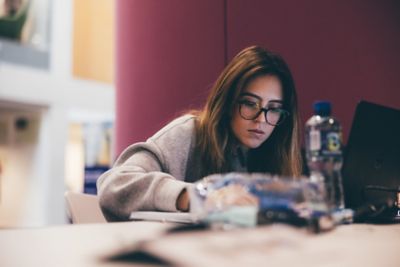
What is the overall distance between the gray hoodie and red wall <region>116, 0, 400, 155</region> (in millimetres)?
791

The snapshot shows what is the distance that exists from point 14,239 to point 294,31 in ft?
6.68

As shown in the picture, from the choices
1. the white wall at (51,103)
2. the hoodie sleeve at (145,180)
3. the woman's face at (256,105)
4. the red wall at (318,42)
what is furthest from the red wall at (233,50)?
the white wall at (51,103)

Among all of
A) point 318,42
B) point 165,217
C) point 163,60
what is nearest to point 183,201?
point 165,217

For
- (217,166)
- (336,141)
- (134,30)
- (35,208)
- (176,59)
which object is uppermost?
(134,30)

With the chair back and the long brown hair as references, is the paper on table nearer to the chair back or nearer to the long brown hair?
the chair back

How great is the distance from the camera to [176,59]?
251 cm

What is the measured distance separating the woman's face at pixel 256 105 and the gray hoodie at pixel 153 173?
0.42 feet

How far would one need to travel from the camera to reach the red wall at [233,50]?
2.41 m

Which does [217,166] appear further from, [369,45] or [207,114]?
[369,45]

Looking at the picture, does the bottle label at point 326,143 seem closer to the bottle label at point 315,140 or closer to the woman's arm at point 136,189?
the bottle label at point 315,140

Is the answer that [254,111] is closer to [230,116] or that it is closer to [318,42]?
[230,116]

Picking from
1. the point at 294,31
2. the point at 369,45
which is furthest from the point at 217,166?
the point at 369,45

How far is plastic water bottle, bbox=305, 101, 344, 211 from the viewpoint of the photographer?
3.52ft

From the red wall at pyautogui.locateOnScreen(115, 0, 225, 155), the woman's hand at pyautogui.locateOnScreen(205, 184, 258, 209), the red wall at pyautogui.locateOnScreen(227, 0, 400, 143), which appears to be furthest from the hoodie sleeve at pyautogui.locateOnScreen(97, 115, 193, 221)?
the red wall at pyautogui.locateOnScreen(227, 0, 400, 143)
